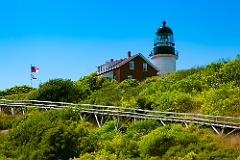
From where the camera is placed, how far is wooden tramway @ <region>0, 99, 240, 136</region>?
26219mm

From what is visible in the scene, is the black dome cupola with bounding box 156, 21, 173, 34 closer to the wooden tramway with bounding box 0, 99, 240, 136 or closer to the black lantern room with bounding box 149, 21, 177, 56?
the black lantern room with bounding box 149, 21, 177, 56

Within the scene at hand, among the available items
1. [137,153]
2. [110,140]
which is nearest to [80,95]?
[110,140]

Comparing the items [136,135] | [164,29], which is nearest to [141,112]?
[136,135]

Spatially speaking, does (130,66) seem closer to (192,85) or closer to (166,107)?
(192,85)

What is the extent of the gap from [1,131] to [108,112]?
8190mm

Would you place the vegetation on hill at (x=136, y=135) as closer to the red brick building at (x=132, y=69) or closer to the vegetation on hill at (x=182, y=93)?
the vegetation on hill at (x=182, y=93)

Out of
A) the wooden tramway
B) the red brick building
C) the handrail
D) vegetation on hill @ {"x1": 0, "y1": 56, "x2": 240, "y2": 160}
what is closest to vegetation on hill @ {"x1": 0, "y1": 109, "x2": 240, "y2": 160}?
vegetation on hill @ {"x1": 0, "y1": 56, "x2": 240, "y2": 160}

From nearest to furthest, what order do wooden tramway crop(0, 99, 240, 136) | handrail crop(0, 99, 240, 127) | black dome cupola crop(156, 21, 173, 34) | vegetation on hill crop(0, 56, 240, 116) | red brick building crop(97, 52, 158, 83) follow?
wooden tramway crop(0, 99, 240, 136) < handrail crop(0, 99, 240, 127) < vegetation on hill crop(0, 56, 240, 116) < red brick building crop(97, 52, 158, 83) < black dome cupola crop(156, 21, 173, 34)

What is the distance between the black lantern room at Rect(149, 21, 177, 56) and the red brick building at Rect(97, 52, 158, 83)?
3.40 metres

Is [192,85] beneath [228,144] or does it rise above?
above

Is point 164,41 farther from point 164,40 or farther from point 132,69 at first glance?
point 132,69

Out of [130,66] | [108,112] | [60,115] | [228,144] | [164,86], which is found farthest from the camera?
[130,66]

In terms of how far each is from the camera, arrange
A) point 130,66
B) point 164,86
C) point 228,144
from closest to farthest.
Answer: point 228,144, point 164,86, point 130,66

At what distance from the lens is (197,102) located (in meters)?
33.4
